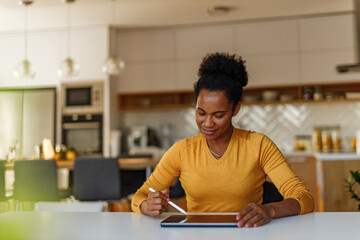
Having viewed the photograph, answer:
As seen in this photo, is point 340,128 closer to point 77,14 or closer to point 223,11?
point 223,11

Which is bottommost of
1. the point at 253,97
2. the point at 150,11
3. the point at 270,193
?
the point at 270,193

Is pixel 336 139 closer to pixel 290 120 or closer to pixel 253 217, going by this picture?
pixel 290 120

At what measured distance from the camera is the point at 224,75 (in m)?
1.57

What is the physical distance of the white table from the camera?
0.96 metres

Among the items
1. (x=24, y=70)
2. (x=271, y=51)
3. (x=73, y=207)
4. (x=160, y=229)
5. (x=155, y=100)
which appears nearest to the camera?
(x=160, y=229)

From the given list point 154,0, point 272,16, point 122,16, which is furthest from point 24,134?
point 272,16

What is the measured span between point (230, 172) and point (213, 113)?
0.77 ft

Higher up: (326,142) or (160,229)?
(326,142)

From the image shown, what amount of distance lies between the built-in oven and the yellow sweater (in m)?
4.17

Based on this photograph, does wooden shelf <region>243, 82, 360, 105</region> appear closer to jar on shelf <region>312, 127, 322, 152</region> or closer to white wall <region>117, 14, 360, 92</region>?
white wall <region>117, 14, 360, 92</region>

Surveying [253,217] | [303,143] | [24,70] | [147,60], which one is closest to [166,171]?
[253,217]

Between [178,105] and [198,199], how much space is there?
4338mm

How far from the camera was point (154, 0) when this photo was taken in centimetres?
480

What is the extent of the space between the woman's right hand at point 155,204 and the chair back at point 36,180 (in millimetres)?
2343
